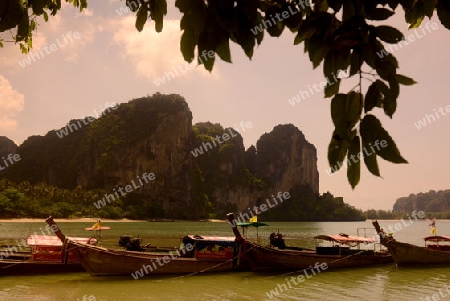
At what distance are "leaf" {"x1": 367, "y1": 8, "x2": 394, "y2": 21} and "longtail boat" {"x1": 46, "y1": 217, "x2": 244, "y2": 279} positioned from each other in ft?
47.7

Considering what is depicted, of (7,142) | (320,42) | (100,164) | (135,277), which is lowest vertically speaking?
(135,277)

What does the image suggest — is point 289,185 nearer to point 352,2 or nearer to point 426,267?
point 426,267

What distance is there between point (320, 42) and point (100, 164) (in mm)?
108292

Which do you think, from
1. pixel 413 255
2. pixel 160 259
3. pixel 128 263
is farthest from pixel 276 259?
pixel 413 255

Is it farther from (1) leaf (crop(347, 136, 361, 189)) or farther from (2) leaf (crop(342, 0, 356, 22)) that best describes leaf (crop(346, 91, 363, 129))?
(2) leaf (crop(342, 0, 356, 22))

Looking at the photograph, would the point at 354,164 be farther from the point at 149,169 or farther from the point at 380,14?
the point at 149,169

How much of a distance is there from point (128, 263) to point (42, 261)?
3584 mm

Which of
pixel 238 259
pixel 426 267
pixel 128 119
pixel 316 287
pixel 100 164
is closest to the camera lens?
pixel 316 287

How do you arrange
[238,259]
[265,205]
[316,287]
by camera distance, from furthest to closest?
[265,205] < [238,259] < [316,287]

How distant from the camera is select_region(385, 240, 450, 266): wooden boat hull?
1858cm

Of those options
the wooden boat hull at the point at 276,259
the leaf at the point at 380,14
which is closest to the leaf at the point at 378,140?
the leaf at the point at 380,14

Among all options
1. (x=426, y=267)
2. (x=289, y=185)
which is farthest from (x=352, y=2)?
(x=289, y=185)

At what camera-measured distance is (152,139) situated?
10594 centimetres

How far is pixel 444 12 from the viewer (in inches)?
42.9
